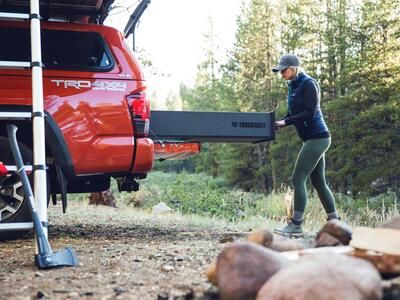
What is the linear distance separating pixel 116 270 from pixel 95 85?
95.1 inches

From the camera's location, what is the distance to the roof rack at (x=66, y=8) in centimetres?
562

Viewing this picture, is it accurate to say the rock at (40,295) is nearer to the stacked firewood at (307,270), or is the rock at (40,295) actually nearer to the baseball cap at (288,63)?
the stacked firewood at (307,270)

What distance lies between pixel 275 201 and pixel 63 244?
8.97 metres

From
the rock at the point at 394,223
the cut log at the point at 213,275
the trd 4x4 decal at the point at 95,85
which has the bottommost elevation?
the cut log at the point at 213,275

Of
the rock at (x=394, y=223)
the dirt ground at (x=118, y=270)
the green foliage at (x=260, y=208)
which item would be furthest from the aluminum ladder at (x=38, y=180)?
the green foliage at (x=260, y=208)

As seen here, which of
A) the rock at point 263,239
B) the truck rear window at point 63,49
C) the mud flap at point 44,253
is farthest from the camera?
the truck rear window at point 63,49

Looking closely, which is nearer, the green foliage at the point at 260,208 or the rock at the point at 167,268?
the rock at the point at 167,268

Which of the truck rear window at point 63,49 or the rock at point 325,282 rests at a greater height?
the truck rear window at point 63,49

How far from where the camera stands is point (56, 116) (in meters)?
5.16

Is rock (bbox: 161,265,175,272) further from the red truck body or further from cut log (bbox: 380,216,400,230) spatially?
the red truck body

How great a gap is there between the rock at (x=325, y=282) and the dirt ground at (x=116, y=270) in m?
0.62

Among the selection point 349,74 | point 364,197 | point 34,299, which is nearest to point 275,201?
point 364,197

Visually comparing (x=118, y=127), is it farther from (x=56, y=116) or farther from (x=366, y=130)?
(x=366, y=130)

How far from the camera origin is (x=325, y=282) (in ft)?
6.88
